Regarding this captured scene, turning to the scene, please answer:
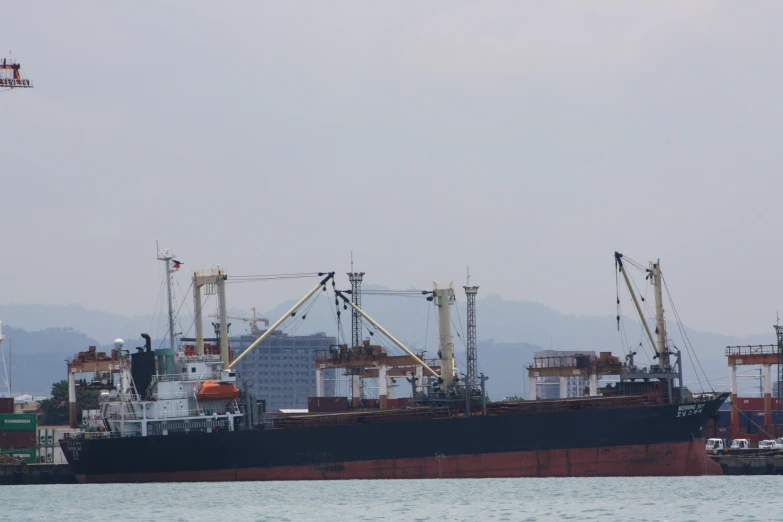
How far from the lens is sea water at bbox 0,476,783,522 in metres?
41.0

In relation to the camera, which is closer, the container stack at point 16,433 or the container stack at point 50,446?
the container stack at point 16,433

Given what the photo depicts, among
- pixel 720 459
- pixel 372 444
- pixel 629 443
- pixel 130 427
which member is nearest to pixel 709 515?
pixel 629 443

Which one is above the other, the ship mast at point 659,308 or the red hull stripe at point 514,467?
the ship mast at point 659,308

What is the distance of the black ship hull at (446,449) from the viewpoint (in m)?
55.9

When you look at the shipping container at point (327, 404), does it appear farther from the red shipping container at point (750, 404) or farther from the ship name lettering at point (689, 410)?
the red shipping container at point (750, 404)

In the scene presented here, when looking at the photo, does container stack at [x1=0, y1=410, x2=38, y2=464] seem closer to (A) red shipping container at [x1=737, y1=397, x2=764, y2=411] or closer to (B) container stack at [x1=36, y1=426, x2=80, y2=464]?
(B) container stack at [x1=36, y1=426, x2=80, y2=464]

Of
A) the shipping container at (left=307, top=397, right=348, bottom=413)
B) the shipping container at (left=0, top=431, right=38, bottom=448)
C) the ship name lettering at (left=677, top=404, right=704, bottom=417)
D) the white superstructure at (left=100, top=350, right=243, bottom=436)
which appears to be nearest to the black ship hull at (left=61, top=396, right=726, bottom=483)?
the ship name lettering at (left=677, top=404, right=704, bottom=417)

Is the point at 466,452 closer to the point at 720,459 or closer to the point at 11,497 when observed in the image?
the point at 720,459

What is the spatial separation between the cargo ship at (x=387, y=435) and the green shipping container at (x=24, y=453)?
12.3 meters

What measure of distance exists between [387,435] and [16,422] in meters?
25.4

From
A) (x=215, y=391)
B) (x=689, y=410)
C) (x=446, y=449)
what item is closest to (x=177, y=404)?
(x=215, y=391)

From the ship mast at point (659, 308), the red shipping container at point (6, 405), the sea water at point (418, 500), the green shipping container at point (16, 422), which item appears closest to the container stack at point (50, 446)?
the green shipping container at point (16, 422)

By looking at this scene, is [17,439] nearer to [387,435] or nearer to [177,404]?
[177,404]

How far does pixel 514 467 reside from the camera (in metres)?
56.5
